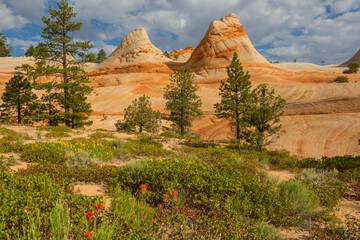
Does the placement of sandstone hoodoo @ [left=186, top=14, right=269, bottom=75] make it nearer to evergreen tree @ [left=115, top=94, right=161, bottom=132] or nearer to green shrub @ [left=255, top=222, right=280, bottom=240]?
evergreen tree @ [left=115, top=94, right=161, bottom=132]

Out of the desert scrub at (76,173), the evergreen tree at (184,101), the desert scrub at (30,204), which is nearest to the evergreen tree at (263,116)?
the evergreen tree at (184,101)

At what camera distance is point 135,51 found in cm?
7050

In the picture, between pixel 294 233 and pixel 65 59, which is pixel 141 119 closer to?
pixel 65 59

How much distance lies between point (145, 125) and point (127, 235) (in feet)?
74.2

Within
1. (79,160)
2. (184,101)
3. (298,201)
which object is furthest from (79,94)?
(298,201)

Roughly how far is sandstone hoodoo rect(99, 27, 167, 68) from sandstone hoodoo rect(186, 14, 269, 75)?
58.7 feet

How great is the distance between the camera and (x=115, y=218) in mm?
3137

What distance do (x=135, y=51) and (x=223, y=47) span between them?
104ft

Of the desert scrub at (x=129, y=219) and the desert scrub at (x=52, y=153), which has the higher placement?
the desert scrub at (x=52, y=153)

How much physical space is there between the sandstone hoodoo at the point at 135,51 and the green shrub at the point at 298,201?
219ft

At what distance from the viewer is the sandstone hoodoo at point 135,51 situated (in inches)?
2692

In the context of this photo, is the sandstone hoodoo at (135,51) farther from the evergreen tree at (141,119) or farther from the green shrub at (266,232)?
the green shrub at (266,232)

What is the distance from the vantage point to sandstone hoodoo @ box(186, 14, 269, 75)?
57.6 metres

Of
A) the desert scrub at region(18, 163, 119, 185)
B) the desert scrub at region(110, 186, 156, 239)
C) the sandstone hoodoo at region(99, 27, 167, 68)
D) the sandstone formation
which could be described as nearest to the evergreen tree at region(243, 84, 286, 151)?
the sandstone formation
